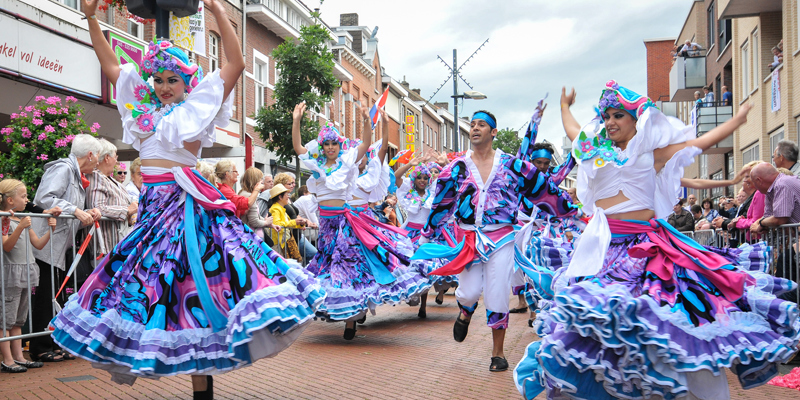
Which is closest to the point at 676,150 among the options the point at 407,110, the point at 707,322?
the point at 707,322

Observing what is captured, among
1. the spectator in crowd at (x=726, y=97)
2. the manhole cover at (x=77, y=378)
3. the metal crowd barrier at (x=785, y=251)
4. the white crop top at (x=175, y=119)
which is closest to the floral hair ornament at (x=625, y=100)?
the white crop top at (x=175, y=119)

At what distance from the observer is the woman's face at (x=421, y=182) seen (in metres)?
12.2

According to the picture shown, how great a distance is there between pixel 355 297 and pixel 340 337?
0.58 meters

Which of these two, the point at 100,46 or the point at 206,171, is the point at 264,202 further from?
the point at 100,46

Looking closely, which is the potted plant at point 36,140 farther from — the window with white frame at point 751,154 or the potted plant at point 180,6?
the window with white frame at point 751,154

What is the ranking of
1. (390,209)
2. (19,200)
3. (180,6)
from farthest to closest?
1. (390,209)
2. (19,200)
3. (180,6)

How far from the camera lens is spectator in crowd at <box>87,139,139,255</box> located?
6996mm

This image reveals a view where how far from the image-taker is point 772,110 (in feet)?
69.8

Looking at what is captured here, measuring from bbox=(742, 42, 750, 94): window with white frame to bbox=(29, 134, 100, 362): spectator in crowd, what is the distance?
23552 mm

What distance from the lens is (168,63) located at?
15.8 feet

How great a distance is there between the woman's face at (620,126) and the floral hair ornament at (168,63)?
9.05ft

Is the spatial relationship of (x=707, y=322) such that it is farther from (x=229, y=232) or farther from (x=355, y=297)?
(x=355, y=297)

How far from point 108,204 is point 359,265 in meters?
2.80

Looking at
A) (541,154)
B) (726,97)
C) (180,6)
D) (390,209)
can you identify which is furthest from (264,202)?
(726,97)
